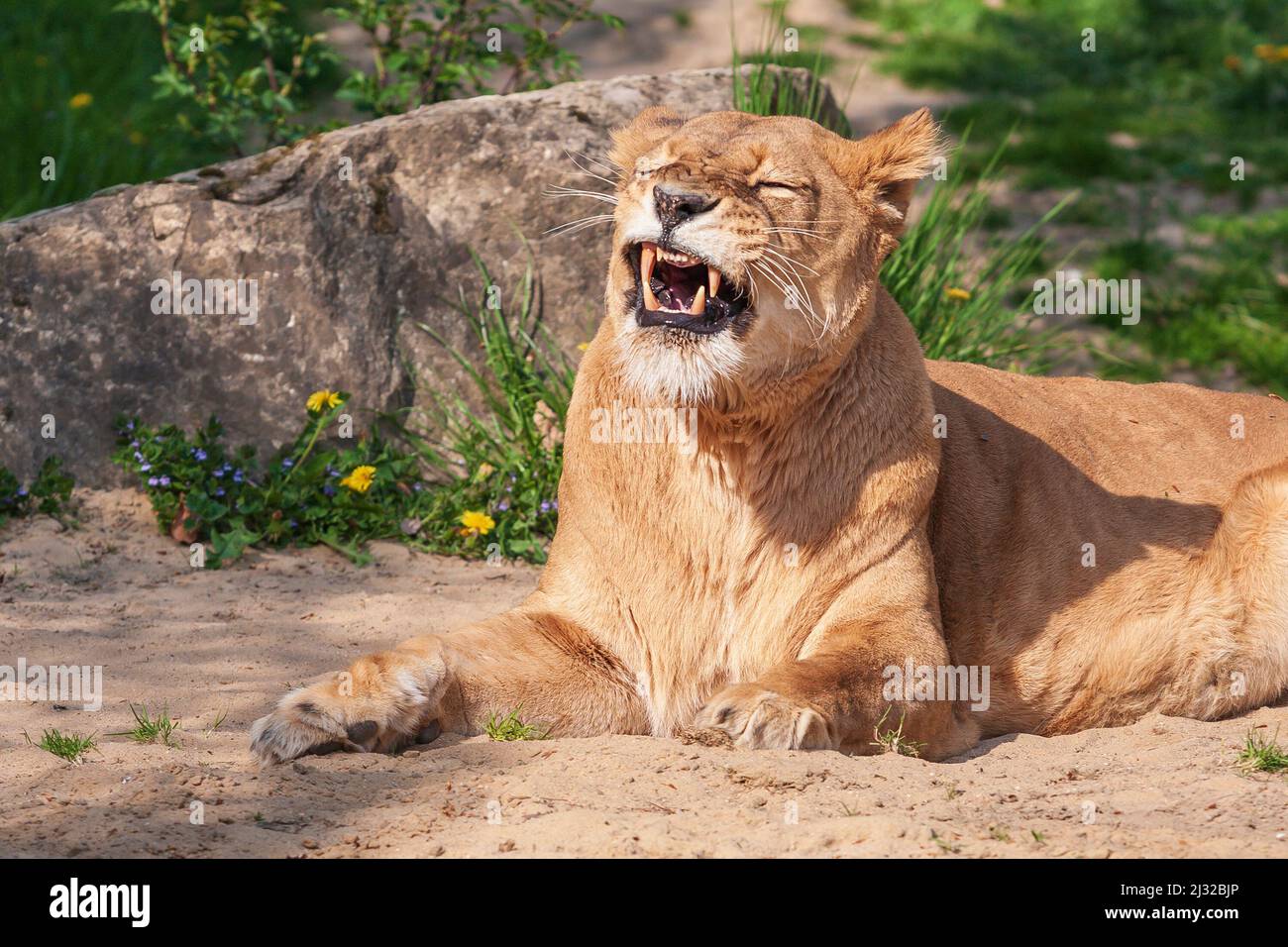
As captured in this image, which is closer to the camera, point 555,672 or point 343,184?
point 555,672

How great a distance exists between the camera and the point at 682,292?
175 inches

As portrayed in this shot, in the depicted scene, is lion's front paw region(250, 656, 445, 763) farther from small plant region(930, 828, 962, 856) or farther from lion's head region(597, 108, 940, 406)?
small plant region(930, 828, 962, 856)

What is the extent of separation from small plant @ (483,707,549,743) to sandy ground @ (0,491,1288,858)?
0.18 feet

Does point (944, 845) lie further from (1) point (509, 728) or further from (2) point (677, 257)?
(2) point (677, 257)

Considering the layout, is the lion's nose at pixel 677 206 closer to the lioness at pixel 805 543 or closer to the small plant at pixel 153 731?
the lioness at pixel 805 543

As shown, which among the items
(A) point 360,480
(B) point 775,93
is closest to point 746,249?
(A) point 360,480

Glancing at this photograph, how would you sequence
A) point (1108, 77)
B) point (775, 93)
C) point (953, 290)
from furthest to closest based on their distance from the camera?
point (1108, 77) < point (775, 93) < point (953, 290)

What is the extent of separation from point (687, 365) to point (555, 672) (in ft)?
3.26

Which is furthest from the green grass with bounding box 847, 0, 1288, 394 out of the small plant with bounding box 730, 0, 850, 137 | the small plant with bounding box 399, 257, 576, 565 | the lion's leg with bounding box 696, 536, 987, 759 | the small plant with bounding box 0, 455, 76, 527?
the small plant with bounding box 0, 455, 76, 527

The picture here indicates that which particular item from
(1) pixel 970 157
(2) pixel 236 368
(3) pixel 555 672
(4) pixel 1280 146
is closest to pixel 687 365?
(3) pixel 555 672

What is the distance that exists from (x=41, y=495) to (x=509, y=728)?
2560 millimetres

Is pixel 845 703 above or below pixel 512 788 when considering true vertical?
above

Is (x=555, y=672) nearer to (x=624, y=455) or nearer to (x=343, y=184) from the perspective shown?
(x=624, y=455)

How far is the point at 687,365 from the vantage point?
4348 mm
